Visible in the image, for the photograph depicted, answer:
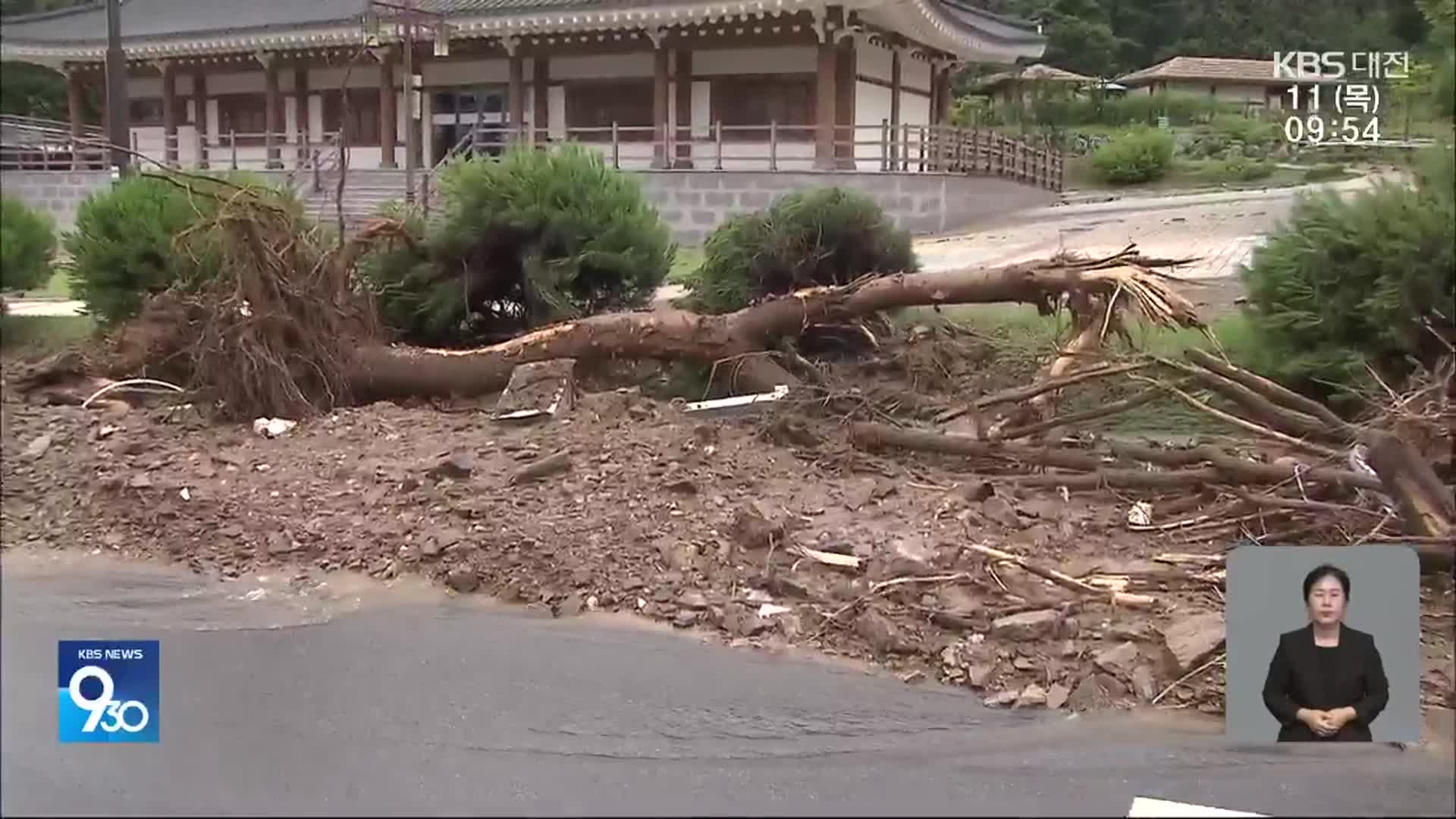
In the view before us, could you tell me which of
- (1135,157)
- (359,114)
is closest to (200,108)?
(359,114)

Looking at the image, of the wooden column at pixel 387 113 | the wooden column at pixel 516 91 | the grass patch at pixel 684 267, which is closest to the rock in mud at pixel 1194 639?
the grass patch at pixel 684 267

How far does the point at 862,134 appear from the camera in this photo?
47.2 feet

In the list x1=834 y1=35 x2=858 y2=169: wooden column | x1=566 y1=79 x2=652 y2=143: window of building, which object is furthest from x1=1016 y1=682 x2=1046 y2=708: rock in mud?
x1=566 y1=79 x2=652 y2=143: window of building

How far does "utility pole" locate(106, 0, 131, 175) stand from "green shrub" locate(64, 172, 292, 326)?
389 millimetres

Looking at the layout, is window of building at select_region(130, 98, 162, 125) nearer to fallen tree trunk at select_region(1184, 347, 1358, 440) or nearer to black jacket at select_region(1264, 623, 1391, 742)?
fallen tree trunk at select_region(1184, 347, 1358, 440)

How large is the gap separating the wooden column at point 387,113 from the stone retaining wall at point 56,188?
A: 4933mm

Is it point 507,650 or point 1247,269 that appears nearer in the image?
point 507,650

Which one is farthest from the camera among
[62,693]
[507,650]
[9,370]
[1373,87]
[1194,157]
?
[1194,157]

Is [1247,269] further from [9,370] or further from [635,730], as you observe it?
[9,370]

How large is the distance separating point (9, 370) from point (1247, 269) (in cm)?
417

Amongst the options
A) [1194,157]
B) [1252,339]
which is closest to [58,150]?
[1252,339]

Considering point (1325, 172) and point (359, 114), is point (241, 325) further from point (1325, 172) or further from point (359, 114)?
point (359, 114)

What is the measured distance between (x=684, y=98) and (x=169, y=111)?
7168mm

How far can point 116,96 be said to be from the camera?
4035 mm
